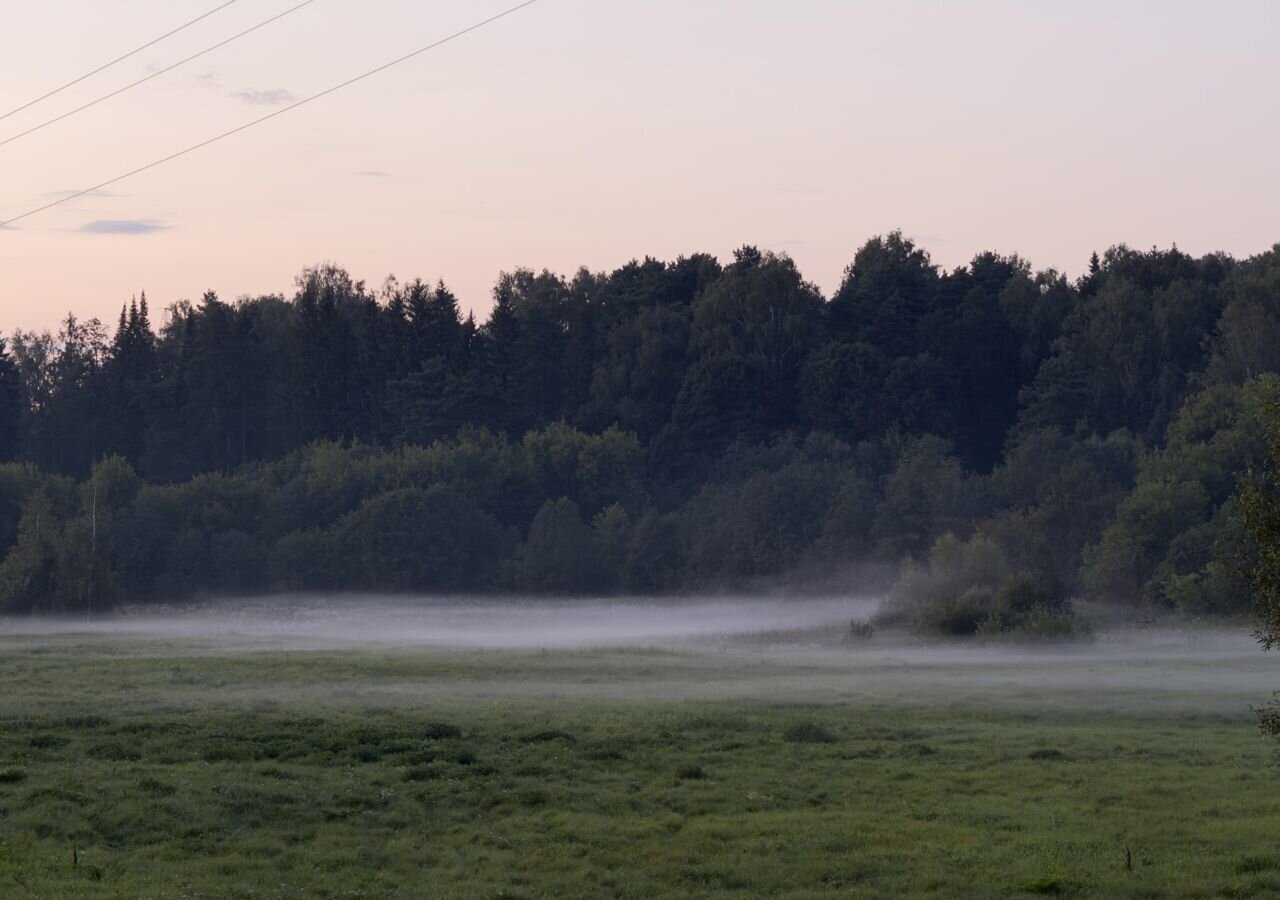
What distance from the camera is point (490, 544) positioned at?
100250mm

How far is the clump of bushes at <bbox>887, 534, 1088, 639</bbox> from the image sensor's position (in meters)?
56.2

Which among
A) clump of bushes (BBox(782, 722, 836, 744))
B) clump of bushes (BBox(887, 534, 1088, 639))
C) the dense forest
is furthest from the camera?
the dense forest

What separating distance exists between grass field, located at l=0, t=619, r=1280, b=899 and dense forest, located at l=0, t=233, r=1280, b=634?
38.0 metres

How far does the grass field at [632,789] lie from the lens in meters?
19.0

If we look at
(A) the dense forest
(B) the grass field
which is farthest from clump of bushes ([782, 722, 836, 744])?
(A) the dense forest

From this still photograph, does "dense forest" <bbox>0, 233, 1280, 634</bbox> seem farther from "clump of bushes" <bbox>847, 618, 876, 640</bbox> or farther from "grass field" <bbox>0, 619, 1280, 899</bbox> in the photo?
"grass field" <bbox>0, 619, 1280, 899</bbox>

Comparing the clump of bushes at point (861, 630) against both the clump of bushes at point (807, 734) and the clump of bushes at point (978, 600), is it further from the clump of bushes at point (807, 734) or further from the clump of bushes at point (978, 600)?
the clump of bushes at point (807, 734)

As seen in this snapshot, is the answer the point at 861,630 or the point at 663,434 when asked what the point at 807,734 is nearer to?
the point at 861,630

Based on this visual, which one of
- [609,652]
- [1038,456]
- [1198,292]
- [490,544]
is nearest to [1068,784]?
[609,652]

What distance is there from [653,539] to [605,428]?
753 inches

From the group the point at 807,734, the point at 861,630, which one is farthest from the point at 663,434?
the point at 807,734

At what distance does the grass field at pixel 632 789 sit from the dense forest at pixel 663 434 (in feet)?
125

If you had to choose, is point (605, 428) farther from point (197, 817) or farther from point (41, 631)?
point (197, 817)

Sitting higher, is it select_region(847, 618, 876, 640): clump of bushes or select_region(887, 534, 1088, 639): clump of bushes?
select_region(887, 534, 1088, 639): clump of bushes
